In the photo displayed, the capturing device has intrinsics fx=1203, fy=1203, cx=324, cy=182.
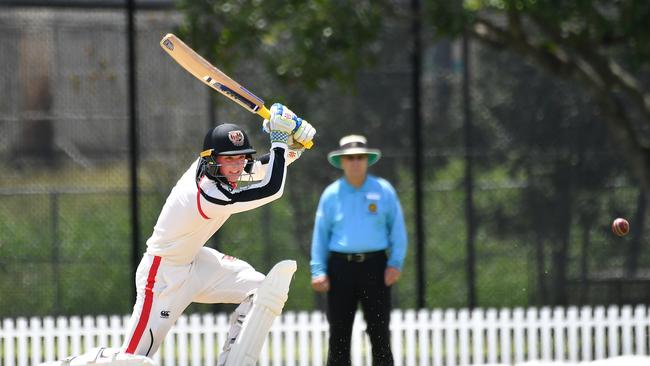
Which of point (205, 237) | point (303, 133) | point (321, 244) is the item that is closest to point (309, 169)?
point (321, 244)

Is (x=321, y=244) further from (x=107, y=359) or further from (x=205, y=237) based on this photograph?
Result: (x=107, y=359)

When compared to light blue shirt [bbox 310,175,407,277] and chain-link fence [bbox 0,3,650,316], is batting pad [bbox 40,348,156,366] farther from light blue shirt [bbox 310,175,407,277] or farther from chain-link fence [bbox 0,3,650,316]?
chain-link fence [bbox 0,3,650,316]

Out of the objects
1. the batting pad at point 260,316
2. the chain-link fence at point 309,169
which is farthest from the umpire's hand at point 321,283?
the chain-link fence at point 309,169

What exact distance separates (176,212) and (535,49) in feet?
15.2

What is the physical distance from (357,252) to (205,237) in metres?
1.65

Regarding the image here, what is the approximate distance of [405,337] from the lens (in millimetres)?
9203

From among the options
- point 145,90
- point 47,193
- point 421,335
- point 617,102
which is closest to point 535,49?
point 617,102

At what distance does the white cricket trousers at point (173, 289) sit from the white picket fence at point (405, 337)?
8.22 feet

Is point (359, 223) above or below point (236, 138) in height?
below

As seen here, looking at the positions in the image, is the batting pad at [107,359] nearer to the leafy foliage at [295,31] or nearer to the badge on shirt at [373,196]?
the badge on shirt at [373,196]

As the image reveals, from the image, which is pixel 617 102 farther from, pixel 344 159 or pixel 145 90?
pixel 145 90

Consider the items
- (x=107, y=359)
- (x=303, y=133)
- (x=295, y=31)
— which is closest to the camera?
(x=107, y=359)

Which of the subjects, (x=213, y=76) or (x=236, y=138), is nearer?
(x=236, y=138)

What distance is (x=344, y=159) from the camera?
7953 mm
